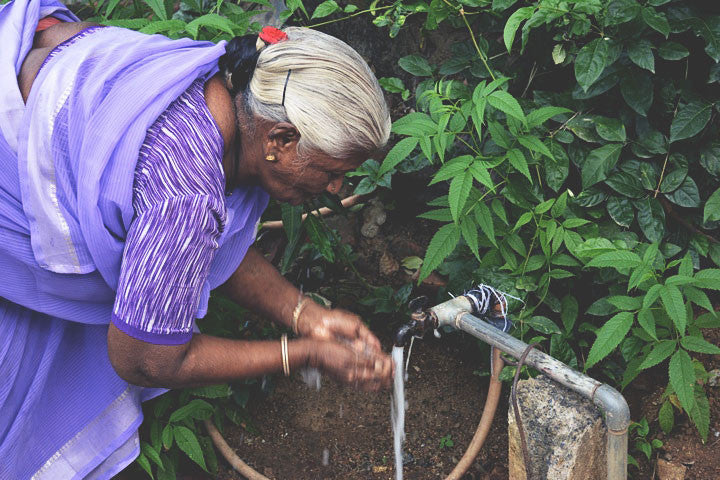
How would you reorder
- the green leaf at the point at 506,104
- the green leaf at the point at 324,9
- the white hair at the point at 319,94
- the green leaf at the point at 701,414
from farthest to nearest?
the green leaf at the point at 324,9
the green leaf at the point at 701,414
the green leaf at the point at 506,104
the white hair at the point at 319,94

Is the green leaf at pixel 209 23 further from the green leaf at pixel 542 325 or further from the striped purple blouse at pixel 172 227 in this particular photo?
the green leaf at pixel 542 325

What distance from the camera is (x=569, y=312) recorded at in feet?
7.66

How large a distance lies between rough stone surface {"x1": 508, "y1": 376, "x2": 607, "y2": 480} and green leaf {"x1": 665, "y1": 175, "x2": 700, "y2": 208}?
2.44ft

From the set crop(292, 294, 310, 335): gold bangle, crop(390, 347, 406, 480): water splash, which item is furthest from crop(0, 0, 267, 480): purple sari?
crop(390, 347, 406, 480): water splash

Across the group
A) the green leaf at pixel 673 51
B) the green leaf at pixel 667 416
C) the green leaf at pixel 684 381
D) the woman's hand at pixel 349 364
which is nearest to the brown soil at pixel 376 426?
the green leaf at pixel 667 416

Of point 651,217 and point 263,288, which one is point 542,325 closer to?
point 651,217

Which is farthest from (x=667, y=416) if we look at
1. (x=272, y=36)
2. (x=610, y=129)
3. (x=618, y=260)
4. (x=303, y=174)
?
(x=272, y=36)

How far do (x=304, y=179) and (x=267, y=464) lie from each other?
4.71 ft

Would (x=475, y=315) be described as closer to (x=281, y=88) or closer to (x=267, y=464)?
(x=281, y=88)

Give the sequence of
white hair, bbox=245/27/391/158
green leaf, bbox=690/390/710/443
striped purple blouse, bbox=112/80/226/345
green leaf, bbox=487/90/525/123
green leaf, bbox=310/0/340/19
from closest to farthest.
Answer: striped purple blouse, bbox=112/80/226/345, white hair, bbox=245/27/391/158, green leaf, bbox=487/90/525/123, green leaf, bbox=690/390/710/443, green leaf, bbox=310/0/340/19

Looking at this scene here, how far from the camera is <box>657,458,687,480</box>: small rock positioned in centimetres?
222

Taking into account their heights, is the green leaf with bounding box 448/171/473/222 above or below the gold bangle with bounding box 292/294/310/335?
above

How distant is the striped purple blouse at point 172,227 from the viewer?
141 cm

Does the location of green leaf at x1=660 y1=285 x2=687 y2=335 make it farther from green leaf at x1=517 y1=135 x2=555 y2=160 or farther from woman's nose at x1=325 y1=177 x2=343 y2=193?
woman's nose at x1=325 y1=177 x2=343 y2=193
